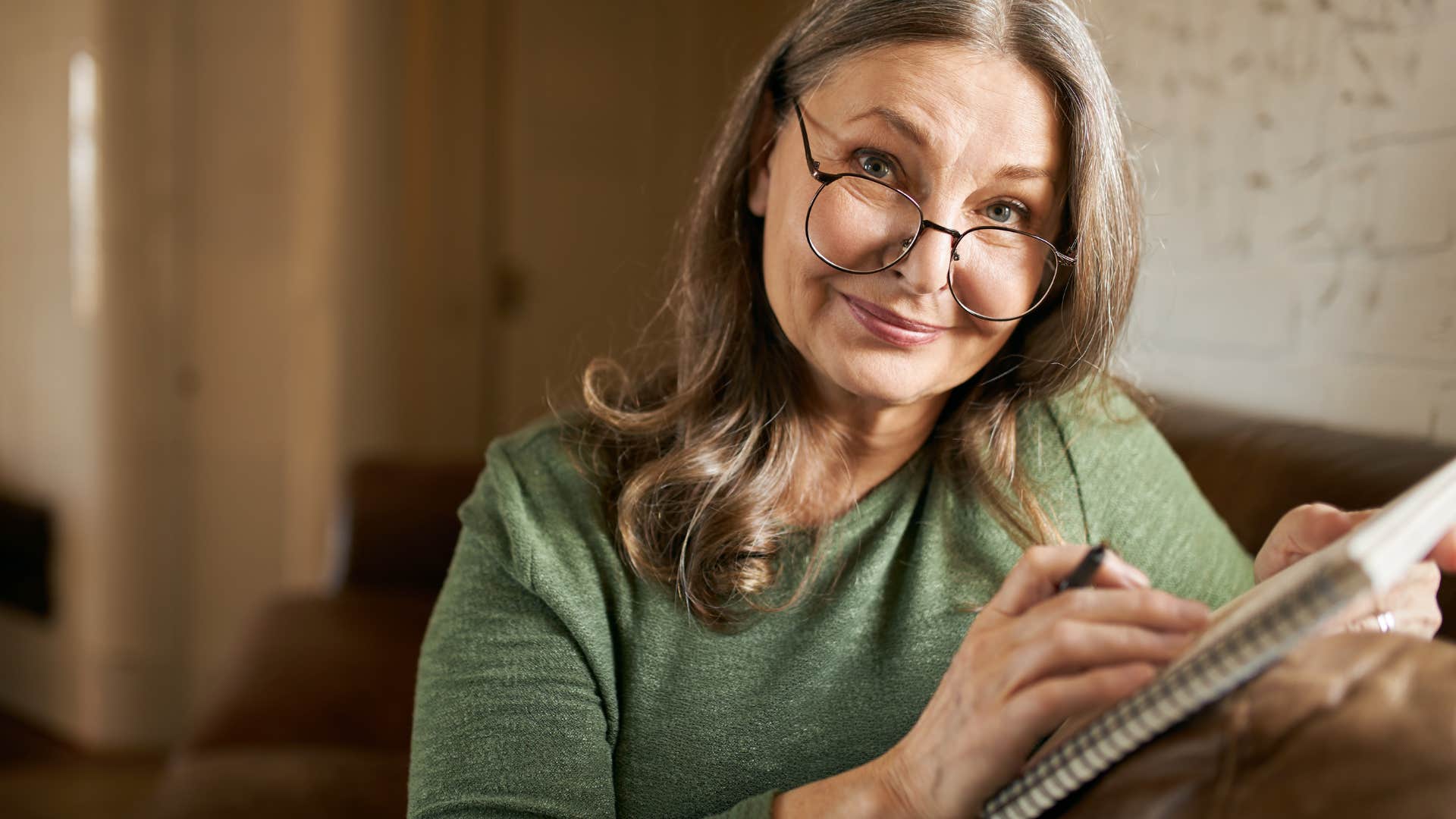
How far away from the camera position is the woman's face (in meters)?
0.92

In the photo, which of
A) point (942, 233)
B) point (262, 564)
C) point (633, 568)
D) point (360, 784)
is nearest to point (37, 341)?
point (262, 564)

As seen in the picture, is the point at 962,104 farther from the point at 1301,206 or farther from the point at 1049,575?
the point at 1301,206

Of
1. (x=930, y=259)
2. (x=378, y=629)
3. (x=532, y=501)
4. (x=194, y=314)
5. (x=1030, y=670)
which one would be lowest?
(x=378, y=629)

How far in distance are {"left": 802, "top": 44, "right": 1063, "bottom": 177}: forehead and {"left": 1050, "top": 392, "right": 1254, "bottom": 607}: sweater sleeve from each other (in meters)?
0.27

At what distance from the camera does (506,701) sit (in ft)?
3.10

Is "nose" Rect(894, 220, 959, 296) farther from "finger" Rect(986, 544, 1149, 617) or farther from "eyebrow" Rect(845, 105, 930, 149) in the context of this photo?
"finger" Rect(986, 544, 1149, 617)

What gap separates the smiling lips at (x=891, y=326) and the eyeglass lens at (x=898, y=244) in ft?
0.10

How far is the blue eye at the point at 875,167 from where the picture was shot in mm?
949

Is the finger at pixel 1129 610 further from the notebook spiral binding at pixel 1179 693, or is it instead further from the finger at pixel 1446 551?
the finger at pixel 1446 551

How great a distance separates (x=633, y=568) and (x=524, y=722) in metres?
0.16

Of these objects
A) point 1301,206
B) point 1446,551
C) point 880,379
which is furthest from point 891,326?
point 1301,206

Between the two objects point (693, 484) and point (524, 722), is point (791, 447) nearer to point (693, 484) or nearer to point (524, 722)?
point (693, 484)

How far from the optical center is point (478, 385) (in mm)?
3840

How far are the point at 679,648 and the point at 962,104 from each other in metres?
0.50
